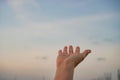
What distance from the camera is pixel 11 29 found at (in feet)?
9.23

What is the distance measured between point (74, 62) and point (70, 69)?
1.8 inches

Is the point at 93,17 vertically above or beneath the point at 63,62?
above

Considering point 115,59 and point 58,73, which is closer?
point 58,73

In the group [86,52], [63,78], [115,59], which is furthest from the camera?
[115,59]

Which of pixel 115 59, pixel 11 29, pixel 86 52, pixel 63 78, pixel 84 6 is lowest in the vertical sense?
pixel 63 78

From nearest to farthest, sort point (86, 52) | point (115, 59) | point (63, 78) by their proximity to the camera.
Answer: point (63, 78) < point (86, 52) < point (115, 59)

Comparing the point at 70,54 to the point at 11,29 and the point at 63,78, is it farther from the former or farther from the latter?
the point at 11,29

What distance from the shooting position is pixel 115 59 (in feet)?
8.98

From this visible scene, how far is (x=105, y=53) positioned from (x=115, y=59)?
130mm

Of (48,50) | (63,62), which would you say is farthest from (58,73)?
(48,50)

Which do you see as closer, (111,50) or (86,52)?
(86,52)

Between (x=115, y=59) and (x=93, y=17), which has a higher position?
(x=93, y=17)

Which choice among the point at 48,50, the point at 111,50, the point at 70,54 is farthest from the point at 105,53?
the point at 70,54

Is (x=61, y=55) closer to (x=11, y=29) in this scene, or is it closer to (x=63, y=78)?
(x=63, y=78)
